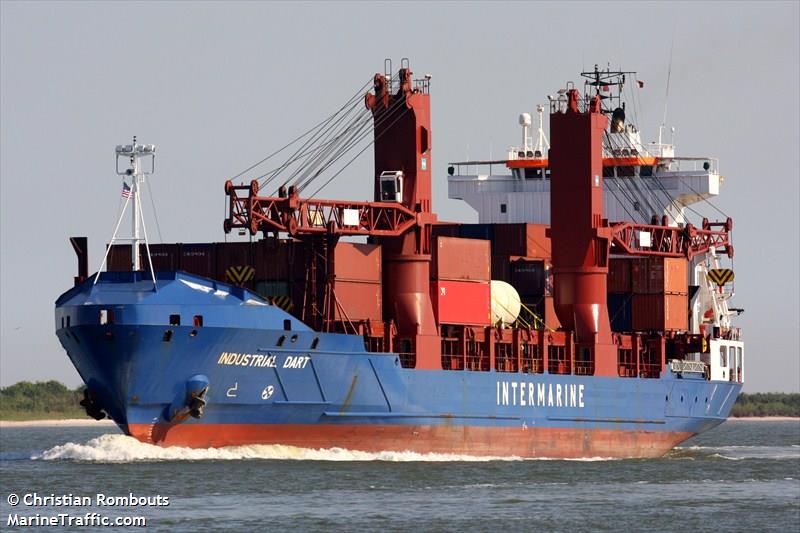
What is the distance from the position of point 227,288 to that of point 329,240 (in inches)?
151

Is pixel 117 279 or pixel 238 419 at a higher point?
pixel 117 279

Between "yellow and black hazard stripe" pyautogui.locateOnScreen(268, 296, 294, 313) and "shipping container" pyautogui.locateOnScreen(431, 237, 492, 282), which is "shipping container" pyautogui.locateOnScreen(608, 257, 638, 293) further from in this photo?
"yellow and black hazard stripe" pyautogui.locateOnScreen(268, 296, 294, 313)

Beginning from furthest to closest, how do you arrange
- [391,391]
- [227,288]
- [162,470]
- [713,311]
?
[713,311] < [391,391] < [227,288] < [162,470]

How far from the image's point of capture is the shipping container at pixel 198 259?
57938 millimetres

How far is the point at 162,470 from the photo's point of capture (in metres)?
48.2

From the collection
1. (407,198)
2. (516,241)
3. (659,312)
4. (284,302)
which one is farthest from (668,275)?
(284,302)

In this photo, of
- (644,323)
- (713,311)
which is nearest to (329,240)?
(644,323)

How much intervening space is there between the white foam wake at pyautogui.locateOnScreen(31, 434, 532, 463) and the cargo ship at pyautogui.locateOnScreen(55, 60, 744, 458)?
267mm

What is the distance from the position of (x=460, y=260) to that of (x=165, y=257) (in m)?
9.25

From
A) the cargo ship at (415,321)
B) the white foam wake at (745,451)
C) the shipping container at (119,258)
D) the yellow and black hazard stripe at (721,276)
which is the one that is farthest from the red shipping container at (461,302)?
the yellow and black hazard stripe at (721,276)

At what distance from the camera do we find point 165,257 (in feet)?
194

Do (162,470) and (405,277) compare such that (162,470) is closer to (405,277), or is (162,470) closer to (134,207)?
(134,207)

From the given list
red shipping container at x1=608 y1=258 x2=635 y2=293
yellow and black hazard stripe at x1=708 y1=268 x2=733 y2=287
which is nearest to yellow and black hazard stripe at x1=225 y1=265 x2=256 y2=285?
red shipping container at x1=608 y1=258 x2=635 y2=293

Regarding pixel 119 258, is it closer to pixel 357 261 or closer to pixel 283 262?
pixel 283 262
